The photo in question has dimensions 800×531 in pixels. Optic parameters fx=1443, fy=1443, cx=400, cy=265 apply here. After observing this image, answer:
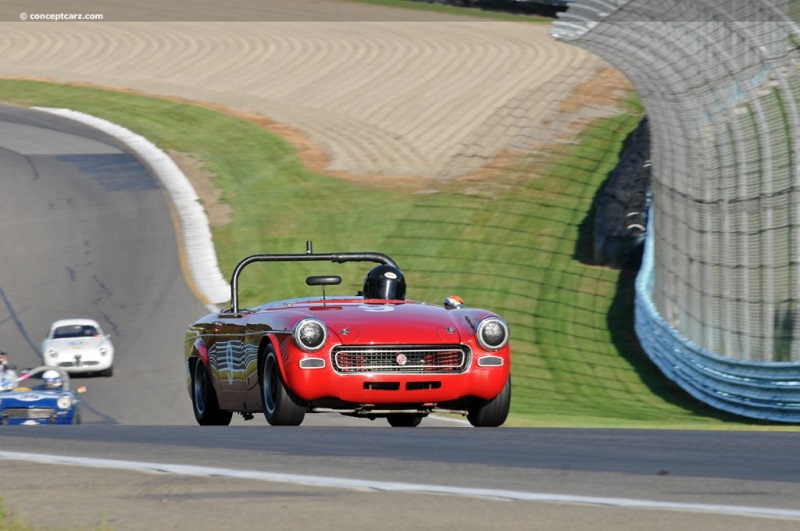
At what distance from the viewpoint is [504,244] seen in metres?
28.1

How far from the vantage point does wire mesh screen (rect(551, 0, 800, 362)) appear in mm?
15914

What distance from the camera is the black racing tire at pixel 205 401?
37.5 ft

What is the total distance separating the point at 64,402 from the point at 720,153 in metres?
8.78

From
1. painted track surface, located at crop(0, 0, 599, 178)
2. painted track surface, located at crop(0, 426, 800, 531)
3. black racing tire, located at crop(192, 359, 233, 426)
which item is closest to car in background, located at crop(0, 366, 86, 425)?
black racing tire, located at crop(192, 359, 233, 426)

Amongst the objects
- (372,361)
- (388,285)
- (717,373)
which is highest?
(388,285)

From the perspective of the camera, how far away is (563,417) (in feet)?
57.0

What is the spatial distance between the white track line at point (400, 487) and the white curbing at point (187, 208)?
707 inches

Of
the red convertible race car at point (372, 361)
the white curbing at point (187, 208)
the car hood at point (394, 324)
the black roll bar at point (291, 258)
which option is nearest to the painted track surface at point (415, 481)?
the red convertible race car at point (372, 361)

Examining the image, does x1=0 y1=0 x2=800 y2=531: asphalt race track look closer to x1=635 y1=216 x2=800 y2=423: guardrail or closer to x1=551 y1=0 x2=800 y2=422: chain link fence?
x1=635 y1=216 x2=800 y2=423: guardrail

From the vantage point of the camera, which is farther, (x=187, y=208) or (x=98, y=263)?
(x=187, y=208)

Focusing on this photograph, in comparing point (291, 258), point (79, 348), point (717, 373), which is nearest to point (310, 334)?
point (291, 258)

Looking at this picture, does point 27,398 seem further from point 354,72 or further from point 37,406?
point 354,72

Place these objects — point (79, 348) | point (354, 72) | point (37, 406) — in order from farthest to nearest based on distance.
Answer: point (354, 72) → point (79, 348) → point (37, 406)

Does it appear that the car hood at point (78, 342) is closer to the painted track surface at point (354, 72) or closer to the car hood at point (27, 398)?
the car hood at point (27, 398)
